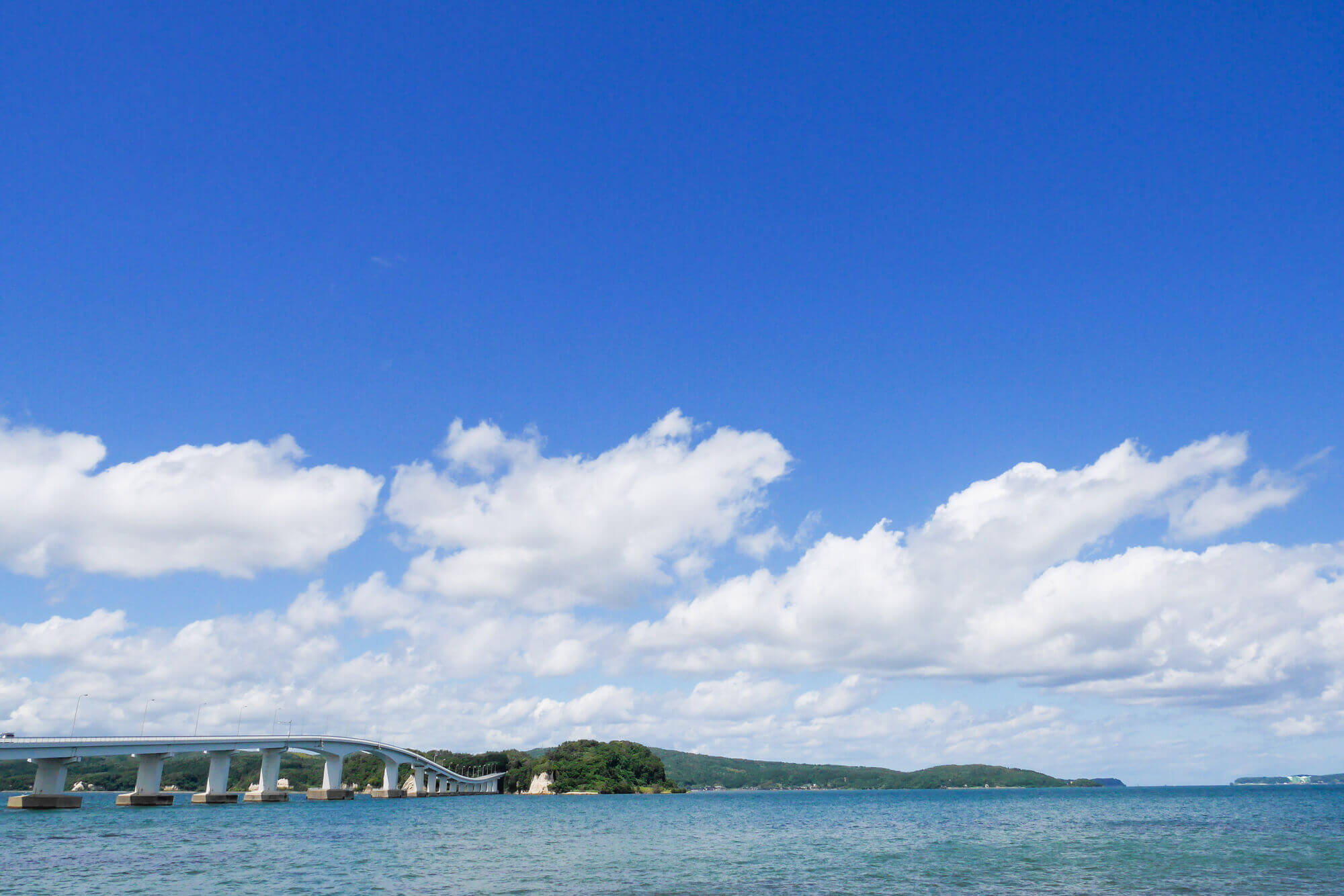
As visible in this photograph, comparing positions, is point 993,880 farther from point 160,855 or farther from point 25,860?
point 25,860

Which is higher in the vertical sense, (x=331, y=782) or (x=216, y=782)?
(x=216, y=782)

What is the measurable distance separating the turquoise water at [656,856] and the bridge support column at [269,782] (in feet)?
160

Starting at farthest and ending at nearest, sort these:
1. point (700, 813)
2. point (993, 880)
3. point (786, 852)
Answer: point (700, 813)
point (786, 852)
point (993, 880)

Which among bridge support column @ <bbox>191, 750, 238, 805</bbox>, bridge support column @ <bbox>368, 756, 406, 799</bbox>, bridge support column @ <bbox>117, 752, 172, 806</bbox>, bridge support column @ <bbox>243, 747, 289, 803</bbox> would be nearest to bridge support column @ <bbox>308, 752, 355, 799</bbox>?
bridge support column @ <bbox>243, 747, 289, 803</bbox>

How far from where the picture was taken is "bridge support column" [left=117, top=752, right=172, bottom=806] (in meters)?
111

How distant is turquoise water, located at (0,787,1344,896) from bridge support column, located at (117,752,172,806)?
16.4m

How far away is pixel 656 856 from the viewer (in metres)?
51.9

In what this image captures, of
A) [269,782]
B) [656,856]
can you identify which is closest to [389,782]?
[269,782]

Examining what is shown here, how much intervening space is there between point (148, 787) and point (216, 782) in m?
17.4

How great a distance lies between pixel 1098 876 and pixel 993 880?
20.4 ft

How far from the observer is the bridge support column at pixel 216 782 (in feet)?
416

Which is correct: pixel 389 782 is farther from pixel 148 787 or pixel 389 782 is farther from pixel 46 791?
pixel 46 791

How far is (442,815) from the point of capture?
110 meters

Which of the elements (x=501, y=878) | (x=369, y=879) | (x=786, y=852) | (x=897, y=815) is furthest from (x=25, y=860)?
(x=897, y=815)
